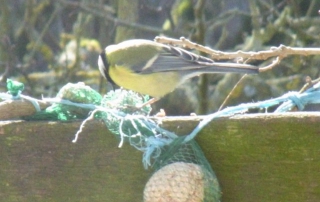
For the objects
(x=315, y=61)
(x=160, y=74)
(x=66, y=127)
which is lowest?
(x=66, y=127)

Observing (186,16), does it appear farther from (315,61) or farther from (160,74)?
(160,74)

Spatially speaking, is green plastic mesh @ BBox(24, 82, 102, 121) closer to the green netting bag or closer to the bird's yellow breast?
the green netting bag

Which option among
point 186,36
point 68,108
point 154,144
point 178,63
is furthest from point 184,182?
point 186,36

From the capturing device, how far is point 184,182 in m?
1.44

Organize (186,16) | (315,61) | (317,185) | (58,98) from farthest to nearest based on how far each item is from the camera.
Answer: (186,16), (315,61), (58,98), (317,185)

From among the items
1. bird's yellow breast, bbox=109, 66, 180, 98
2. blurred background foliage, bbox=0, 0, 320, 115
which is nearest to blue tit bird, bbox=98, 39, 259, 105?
bird's yellow breast, bbox=109, 66, 180, 98

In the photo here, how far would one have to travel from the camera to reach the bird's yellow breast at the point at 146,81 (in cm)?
307

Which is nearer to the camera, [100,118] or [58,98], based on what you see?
[100,118]

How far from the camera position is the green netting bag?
1.44m

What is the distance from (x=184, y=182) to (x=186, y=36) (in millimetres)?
3304

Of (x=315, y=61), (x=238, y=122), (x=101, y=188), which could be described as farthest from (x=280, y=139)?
(x=315, y=61)

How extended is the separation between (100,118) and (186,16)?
3.77 m

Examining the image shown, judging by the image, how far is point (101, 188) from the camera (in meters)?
1.59

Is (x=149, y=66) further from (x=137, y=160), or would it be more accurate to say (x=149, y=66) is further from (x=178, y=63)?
(x=137, y=160)
